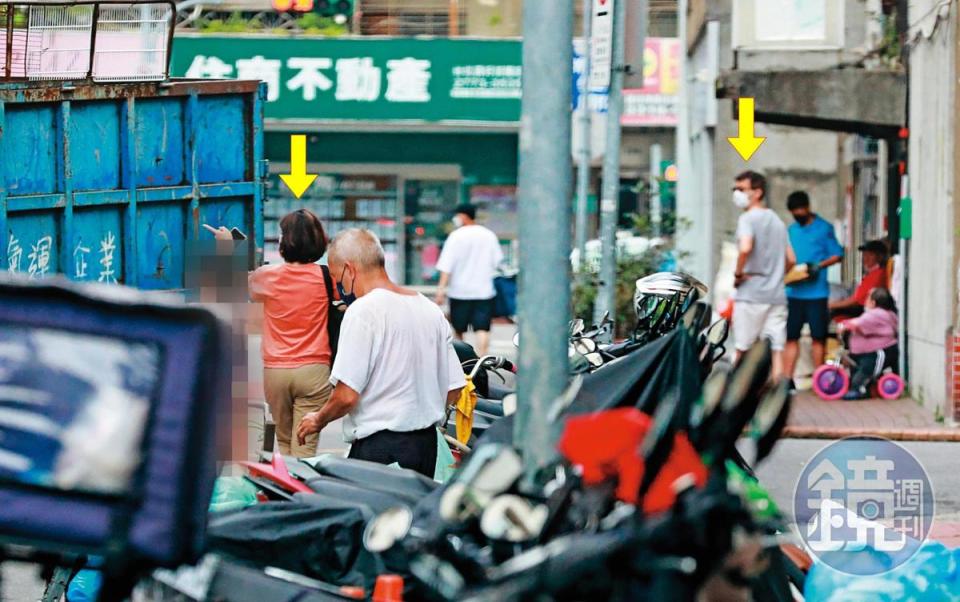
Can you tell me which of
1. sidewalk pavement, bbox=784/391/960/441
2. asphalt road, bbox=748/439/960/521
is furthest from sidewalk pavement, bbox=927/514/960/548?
sidewalk pavement, bbox=784/391/960/441

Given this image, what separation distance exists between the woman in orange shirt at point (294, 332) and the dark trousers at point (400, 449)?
4.56 feet

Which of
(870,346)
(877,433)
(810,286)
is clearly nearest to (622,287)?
(810,286)

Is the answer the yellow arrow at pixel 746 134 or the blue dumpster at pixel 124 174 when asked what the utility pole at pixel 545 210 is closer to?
the blue dumpster at pixel 124 174

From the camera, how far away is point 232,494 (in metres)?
4.93

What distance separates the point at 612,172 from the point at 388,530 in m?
8.09

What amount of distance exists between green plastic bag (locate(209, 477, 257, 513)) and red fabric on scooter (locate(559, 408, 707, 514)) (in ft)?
5.74

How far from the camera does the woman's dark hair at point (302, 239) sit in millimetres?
8070

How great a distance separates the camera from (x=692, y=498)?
10.5 ft

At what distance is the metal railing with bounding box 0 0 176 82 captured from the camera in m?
8.98

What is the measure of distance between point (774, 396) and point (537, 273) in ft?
2.29

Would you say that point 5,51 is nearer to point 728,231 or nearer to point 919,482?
point 919,482

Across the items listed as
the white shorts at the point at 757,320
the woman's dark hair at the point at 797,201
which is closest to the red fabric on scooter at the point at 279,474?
the white shorts at the point at 757,320

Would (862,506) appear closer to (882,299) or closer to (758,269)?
(758,269)


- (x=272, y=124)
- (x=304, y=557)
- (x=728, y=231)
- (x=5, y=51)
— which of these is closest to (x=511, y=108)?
(x=272, y=124)
